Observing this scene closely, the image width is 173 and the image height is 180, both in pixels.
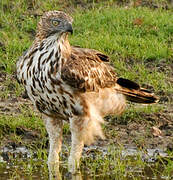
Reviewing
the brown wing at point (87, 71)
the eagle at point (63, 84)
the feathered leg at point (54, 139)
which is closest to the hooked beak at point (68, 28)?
the eagle at point (63, 84)

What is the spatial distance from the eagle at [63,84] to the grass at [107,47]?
29 cm

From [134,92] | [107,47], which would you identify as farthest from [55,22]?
[107,47]

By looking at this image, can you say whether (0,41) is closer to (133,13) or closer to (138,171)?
(133,13)

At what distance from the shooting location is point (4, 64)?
1076 centimetres

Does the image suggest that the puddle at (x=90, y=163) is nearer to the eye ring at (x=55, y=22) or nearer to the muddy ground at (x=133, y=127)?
the muddy ground at (x=133, y=127)

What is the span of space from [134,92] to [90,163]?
100cm

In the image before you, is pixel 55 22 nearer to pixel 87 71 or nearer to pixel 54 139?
pixel 87 71

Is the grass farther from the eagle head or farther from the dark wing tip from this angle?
the eagle head

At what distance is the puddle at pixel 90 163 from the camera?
7660 millimetres

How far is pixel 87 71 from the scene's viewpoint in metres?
7.84

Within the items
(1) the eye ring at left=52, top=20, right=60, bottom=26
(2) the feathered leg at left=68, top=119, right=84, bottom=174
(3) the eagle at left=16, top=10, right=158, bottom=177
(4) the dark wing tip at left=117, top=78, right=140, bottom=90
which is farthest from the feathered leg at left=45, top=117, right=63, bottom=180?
(1) the eye ring at left=52, top=20, right=60, bottom=26

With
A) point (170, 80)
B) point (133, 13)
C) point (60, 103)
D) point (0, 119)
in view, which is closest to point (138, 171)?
point (60, 103)

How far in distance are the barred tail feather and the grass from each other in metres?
0.64

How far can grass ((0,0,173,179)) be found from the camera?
803cm
